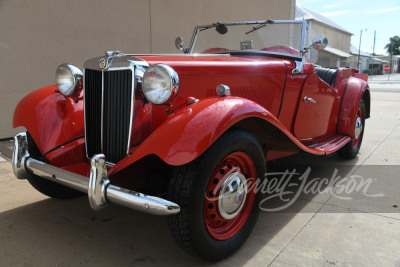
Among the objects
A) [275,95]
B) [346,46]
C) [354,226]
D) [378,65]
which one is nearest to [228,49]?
[275,95]

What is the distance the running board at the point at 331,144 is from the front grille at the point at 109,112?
6.24 feet

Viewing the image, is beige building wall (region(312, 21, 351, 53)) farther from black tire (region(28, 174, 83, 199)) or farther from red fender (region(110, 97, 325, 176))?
red fender (region(110, 97, 325, 176))

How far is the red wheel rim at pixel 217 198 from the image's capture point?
1.96 m

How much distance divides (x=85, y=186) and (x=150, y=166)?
555 millimetres

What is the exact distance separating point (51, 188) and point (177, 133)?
63.7 inches

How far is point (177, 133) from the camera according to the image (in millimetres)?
1728

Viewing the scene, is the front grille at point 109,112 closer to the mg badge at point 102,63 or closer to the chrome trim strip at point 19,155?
the mg badge at point 102,63

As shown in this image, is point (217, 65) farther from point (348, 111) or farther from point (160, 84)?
point (348, 111)

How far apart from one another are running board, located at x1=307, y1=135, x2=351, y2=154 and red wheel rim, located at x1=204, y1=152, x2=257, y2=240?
1.19 m

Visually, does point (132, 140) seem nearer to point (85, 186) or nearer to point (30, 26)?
point (85, 186)

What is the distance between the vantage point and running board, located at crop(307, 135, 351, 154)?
313 centimetres

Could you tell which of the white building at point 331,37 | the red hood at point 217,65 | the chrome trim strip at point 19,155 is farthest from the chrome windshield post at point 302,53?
the white building at point 331,37

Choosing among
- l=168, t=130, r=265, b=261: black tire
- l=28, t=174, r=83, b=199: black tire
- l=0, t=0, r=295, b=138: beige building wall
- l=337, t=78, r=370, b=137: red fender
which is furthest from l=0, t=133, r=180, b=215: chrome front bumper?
l=0, t=0, r=295, b=138: beige building wall

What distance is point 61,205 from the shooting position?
282cm
